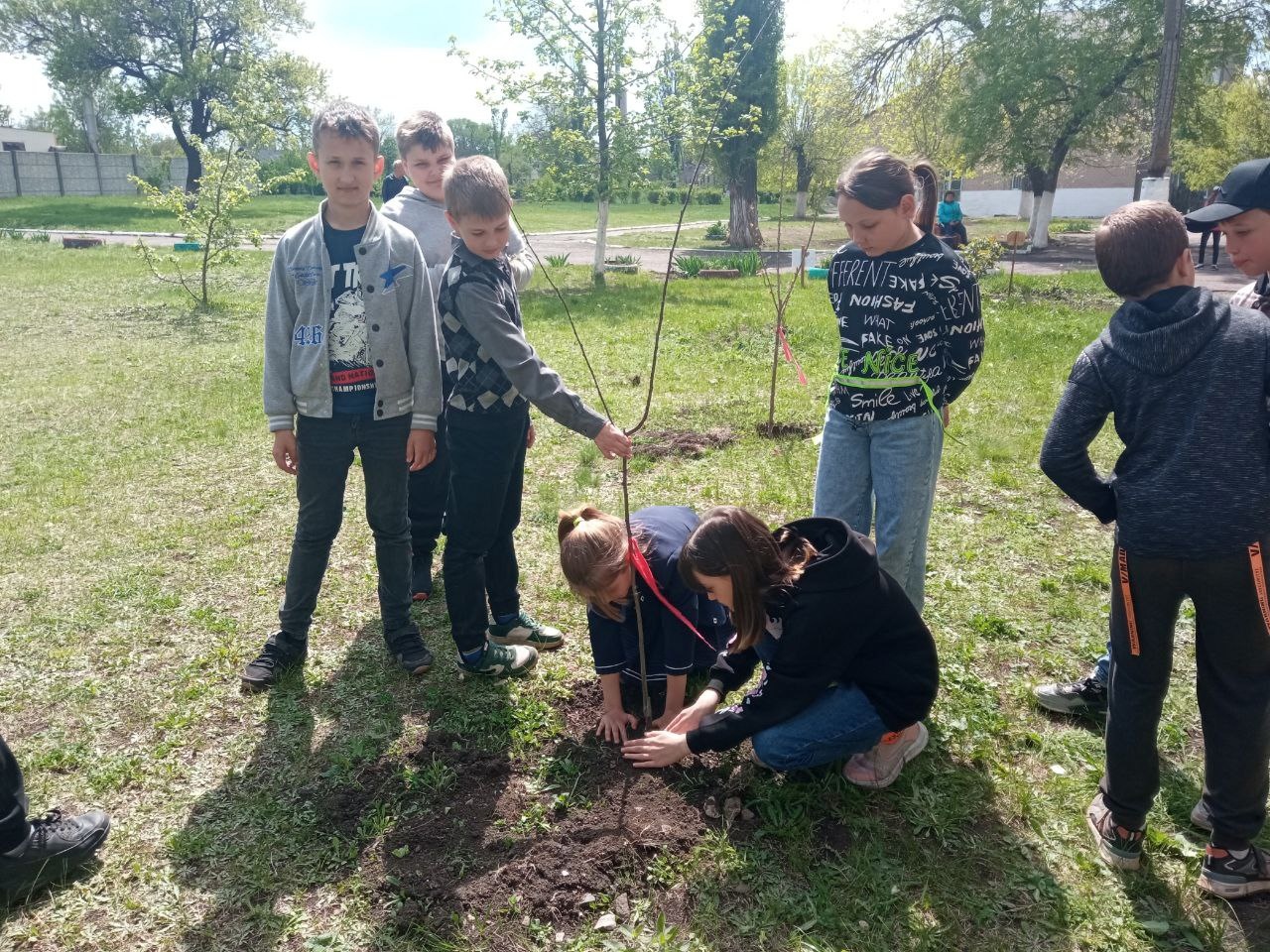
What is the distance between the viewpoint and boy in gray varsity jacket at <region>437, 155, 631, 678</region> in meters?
2.81

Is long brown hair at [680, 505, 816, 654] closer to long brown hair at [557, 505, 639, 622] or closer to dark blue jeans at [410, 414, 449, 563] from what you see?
long brown hair at [557, 505, 639, 622]

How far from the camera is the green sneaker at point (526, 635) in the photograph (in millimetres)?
3520

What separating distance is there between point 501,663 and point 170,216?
33422 millimetres

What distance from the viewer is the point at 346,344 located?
3043 millimetres

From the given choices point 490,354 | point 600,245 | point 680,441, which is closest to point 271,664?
point 490,354

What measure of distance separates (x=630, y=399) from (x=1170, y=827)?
519 cm

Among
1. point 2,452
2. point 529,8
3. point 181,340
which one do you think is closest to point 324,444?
point 2,452

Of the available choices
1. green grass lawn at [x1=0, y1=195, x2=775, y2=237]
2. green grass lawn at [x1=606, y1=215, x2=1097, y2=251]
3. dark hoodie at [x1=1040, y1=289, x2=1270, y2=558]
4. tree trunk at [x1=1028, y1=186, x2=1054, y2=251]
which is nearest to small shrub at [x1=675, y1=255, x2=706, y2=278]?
green grass lawn at [x1=606, y1=215, x2=1097, y2=251]

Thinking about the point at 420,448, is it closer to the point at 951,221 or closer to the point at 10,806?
the point at 10,806

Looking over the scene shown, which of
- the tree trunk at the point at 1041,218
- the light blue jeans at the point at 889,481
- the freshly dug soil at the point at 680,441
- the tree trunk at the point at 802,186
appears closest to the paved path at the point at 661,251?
the tree trunk at the point at 1041,218

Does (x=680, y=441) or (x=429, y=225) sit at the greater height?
(x=429, y=225)

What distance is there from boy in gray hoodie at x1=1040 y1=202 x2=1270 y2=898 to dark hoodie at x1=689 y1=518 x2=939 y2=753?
20.0 inches

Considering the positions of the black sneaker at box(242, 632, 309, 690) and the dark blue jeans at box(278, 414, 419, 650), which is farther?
the black sneaker at box(242, 632, 309, 690)

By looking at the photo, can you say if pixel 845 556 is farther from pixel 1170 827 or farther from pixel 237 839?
pixel 237 839
